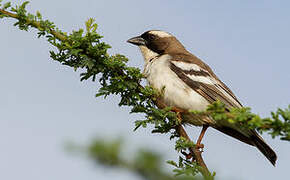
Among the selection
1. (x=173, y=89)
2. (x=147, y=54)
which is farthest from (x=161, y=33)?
(x=173, y=89)

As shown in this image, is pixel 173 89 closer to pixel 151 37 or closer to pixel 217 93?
pixel 217 93

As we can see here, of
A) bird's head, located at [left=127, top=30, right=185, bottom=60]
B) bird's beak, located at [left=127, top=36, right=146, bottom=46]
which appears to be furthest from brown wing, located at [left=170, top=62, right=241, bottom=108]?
bird's beak, located at [left=127, top=36, right=146, bottom=46]

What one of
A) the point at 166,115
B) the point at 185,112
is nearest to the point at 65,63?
the point at 166,115

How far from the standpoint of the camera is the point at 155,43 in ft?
28.0

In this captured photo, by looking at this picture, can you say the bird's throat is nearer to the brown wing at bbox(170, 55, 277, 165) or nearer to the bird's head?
the bird's head

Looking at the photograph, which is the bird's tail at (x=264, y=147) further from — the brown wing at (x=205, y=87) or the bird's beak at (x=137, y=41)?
the bird's beak at (x=137, y=41)

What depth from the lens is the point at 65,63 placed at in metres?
5.20

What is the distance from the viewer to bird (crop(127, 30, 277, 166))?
257 inches

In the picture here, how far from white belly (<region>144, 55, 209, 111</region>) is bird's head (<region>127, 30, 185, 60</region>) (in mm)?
1294

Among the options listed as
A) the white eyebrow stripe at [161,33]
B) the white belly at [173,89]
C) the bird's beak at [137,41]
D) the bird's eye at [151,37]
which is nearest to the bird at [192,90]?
the white belly at [173,89]

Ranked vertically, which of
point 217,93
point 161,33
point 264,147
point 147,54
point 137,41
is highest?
point 161,33

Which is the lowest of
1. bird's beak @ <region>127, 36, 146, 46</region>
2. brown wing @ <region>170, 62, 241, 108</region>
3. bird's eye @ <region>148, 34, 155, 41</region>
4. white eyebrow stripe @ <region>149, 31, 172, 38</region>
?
brown wing @ <region>170, 62, 241, 108</region>

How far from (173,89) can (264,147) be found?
5.87 feet

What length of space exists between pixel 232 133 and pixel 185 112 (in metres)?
1.08
